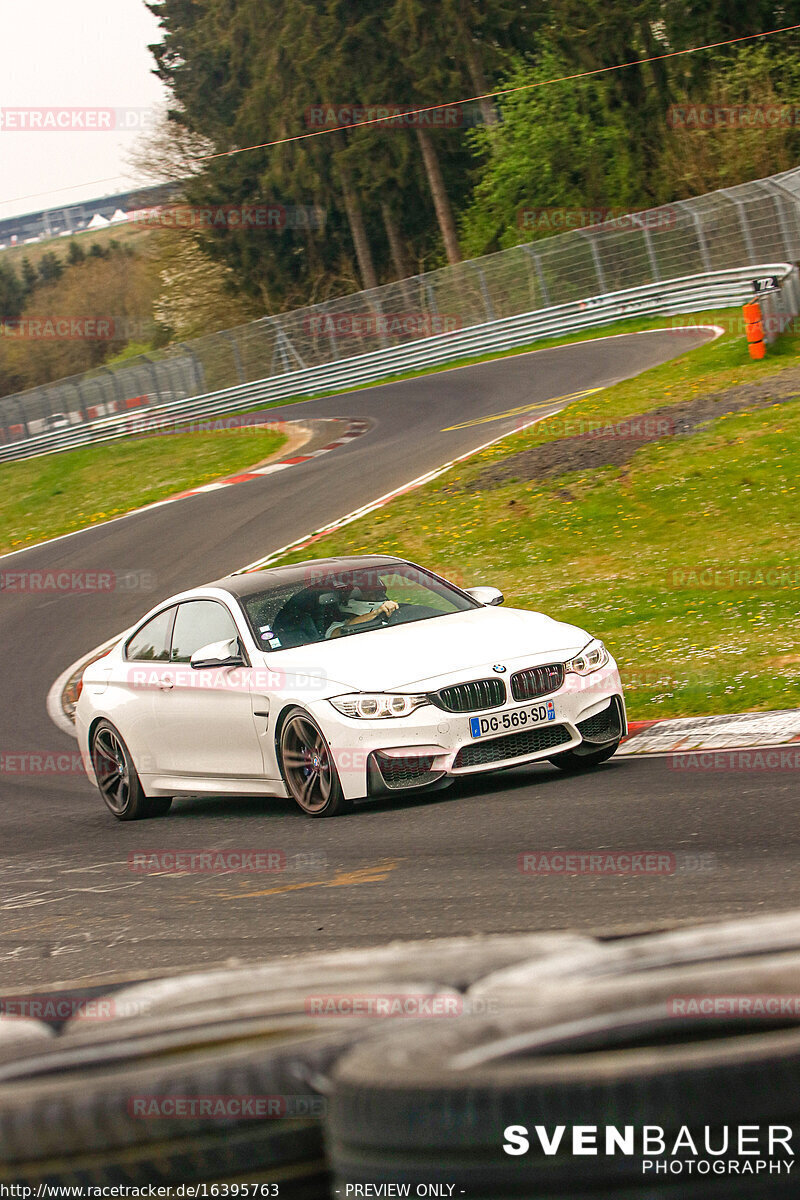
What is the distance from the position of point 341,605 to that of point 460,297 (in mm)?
36663

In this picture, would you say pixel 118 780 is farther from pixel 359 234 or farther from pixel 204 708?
pixel 359 234

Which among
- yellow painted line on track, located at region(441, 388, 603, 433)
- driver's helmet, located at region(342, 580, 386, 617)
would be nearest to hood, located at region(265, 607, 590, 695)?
driver's helmet, located at region(342, 580, 386, 617)

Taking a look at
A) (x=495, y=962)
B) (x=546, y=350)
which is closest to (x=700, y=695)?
(x=495, y=962)

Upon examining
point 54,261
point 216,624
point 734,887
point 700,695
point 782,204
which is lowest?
point 700,695

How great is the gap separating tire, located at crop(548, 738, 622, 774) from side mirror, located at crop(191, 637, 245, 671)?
6.88 feet

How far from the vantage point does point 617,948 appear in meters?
3.10

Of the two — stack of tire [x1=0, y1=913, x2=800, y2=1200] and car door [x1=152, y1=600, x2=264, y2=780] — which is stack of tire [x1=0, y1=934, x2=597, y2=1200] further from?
car door [x1=152, y1=600, x2=264, y2=780]

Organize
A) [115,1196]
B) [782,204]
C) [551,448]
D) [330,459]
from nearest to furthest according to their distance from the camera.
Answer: [115,1196] < [551,448] < [330,459] < [782,204]

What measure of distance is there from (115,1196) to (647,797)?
549 centimetres

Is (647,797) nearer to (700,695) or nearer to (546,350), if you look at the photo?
(700,695)

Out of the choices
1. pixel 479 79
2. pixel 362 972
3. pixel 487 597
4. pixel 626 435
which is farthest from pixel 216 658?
pixel 479 79

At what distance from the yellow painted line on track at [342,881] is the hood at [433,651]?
5.17ft

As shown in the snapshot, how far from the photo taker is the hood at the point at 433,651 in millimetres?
8305

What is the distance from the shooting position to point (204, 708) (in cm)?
922
